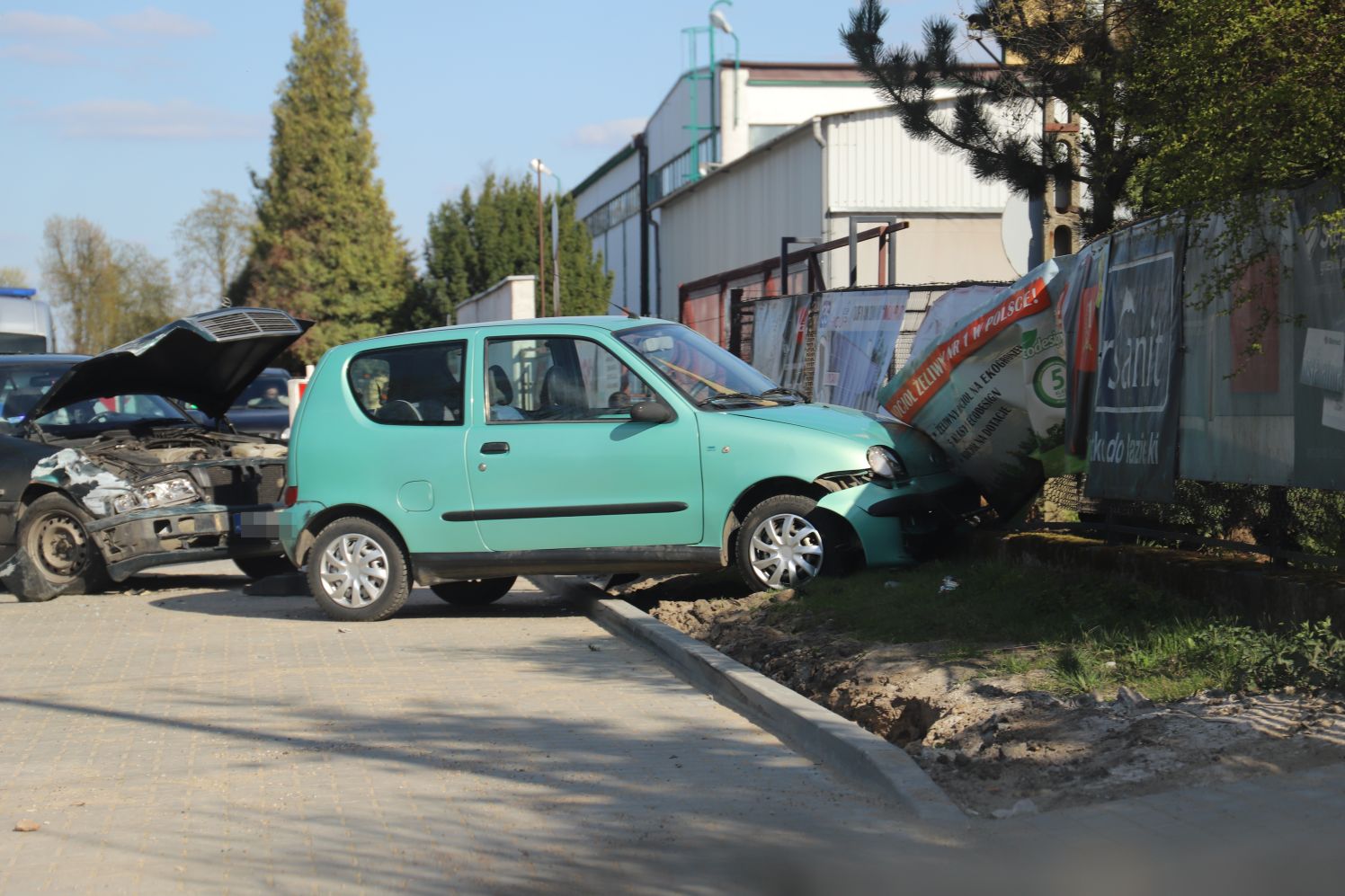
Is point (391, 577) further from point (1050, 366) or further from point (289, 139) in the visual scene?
point (289, 139)

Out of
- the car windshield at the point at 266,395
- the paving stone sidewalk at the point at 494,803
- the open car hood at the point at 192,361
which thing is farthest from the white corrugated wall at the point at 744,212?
the paving stone sidewalk at the point at 494,803

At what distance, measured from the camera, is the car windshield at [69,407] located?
1376cm

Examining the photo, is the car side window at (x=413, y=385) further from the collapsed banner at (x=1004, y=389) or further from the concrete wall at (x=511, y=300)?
the concrete wall at (x=511, y=300)

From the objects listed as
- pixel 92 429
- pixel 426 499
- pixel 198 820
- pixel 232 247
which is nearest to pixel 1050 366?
pixel 426 499

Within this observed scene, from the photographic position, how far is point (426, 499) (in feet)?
34.6

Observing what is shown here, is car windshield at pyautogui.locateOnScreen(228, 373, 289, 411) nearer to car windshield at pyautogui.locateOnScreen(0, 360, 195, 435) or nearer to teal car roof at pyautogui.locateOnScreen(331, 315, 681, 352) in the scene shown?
car windshield at pyautogui.locateOnScreen(0, 360, 195, 435)

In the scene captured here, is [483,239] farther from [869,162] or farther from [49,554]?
[49,554]

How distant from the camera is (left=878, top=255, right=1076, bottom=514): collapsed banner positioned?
948cm

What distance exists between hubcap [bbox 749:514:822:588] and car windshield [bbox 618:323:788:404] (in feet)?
3.24

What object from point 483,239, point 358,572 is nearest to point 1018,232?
point 358,572

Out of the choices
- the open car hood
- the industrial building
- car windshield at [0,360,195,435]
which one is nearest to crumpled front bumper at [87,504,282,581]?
the open car hood

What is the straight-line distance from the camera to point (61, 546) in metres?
13.0

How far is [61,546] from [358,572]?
12.1 ft

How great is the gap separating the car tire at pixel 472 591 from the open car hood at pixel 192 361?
264 cm
